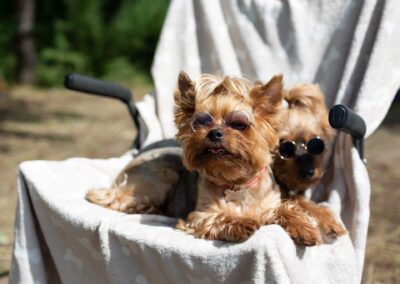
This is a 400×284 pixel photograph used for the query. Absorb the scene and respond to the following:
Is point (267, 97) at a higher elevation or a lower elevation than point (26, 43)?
higher

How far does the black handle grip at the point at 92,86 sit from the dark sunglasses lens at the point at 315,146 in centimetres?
122

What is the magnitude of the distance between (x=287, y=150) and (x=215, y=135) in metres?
0.49

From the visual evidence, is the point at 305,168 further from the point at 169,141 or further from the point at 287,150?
the point at 169,141

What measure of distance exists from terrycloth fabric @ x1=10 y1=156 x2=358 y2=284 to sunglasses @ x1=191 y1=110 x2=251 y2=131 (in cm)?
44

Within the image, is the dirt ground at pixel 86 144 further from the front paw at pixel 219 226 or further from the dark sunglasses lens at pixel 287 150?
the front paw at pixel 219 226

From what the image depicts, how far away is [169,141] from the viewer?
3477 millimetres

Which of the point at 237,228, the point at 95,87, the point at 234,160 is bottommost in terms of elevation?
the point at 237,228

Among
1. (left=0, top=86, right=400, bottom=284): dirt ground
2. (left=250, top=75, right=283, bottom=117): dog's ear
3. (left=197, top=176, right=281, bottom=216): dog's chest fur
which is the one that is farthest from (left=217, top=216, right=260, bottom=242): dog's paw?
(left=0, top=86, right=400, bottom=284): dirt ground

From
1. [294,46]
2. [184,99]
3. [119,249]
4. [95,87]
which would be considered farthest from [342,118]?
[95,87]

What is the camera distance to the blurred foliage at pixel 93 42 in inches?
423

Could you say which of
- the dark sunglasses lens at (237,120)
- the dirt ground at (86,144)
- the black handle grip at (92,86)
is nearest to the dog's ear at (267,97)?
the dark sunglasses lens at (237,120)

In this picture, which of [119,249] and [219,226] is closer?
[219,226]

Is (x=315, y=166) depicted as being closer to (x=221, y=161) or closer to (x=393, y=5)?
(x=221, y=161)

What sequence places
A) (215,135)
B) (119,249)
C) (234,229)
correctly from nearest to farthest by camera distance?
(234,229), (215,135), (119,249)
